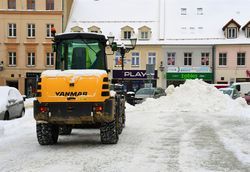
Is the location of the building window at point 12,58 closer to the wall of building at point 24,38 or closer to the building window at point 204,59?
the wall of building at point 24,38

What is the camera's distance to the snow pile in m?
29.1

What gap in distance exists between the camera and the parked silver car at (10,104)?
20.3 m

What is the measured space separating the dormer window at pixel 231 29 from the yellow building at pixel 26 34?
17668 mm

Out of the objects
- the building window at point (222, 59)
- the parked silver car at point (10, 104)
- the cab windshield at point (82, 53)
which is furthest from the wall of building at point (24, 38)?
the cab windshield at point (82, 53)

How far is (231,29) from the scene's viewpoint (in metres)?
54.3

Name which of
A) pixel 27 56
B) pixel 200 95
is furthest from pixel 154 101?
pixel 27 56

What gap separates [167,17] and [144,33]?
3.66 m

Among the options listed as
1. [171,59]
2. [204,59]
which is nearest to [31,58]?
[171,59]

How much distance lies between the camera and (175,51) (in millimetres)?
55000

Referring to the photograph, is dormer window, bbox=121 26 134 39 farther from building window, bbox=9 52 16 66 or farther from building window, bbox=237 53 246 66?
building window, bbox=9 52 16 66

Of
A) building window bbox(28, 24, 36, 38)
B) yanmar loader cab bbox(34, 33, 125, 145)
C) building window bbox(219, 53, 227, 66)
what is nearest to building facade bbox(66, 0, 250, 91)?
building window bbox(219, 53, 227, 66)

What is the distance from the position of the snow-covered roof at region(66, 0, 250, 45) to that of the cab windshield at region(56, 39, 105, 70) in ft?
136

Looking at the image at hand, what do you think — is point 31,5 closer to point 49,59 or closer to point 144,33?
point 49,59

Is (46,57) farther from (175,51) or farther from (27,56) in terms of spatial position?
(175,51)
